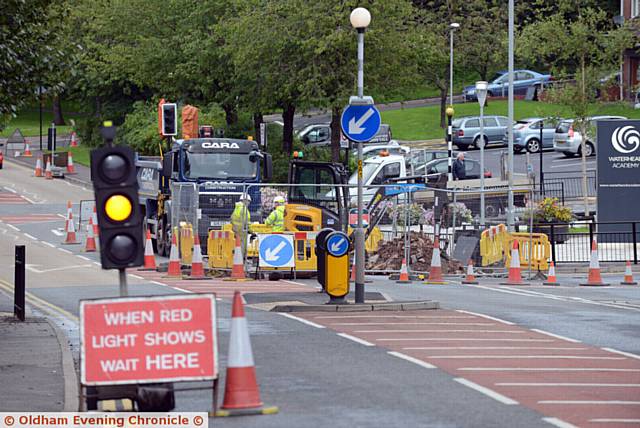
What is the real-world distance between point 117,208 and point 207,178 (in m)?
20.4

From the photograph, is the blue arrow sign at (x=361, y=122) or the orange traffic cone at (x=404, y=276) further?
the orange traffic cone at (x=404, y=276)

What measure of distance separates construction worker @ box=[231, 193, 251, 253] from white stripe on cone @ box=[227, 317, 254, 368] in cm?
1591

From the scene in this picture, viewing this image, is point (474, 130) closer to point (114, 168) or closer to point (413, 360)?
point (413, 360)

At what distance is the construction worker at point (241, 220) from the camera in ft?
86.6

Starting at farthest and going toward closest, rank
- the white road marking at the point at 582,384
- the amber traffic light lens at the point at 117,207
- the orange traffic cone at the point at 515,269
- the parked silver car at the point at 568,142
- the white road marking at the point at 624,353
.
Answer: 1. the parked silver car at the point at 568,142
2. the orange traffic cone at the point at 515,269
3. the white road marking at the point at 624,353
4. the white road marking at the point at 582,384
5. the amber traffic light lens at the point at 117,207

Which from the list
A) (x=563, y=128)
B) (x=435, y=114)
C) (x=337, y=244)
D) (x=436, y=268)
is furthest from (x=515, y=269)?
(x=435, y=114)

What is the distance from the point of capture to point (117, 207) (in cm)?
1015

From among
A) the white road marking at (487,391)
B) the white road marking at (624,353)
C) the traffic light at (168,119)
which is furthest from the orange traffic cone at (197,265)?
the white road marking at (487,391)

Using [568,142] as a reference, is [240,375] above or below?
below

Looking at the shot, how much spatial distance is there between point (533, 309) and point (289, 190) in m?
8.89

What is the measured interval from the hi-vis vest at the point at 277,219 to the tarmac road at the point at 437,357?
4.72 ft

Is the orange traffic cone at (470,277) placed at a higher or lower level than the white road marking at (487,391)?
higher

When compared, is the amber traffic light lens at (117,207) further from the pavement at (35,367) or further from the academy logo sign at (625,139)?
the academy logo sign at (625,139)

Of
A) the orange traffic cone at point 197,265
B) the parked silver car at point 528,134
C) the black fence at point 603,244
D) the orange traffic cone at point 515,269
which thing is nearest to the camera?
the orange traffic cone at point 197,265
